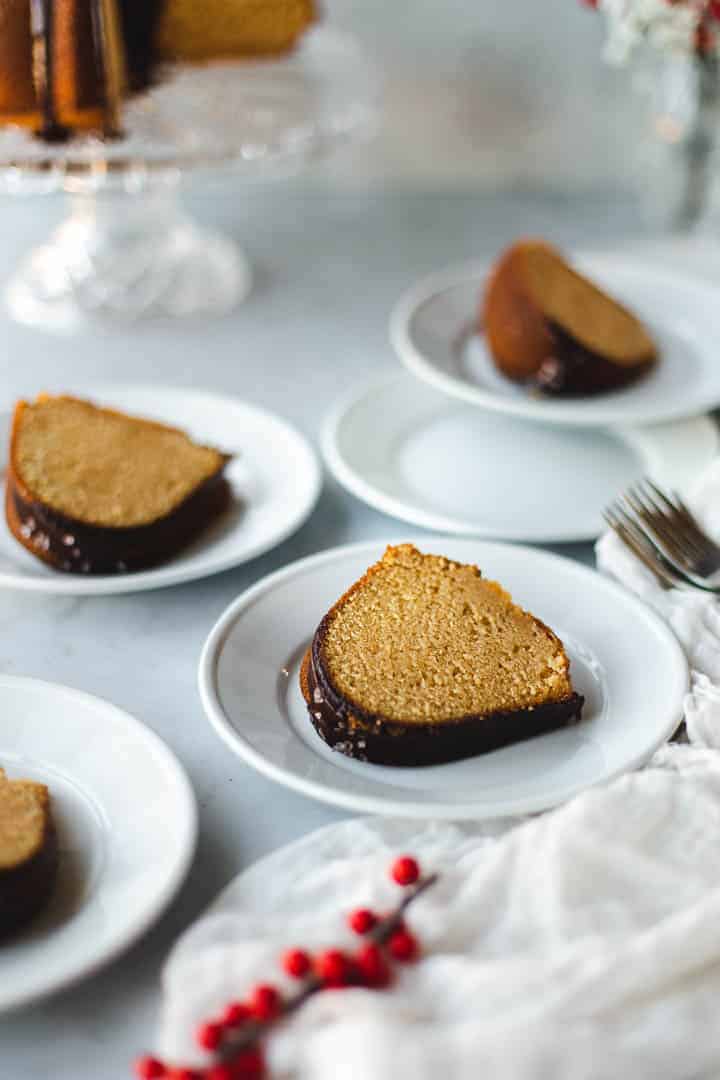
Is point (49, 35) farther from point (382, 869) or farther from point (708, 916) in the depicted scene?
point (708, 916)

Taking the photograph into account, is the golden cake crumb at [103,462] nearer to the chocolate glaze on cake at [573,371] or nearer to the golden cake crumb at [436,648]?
the golden cake crumb at [436,648]

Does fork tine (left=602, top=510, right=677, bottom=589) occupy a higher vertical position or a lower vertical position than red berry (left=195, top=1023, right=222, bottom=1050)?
lower

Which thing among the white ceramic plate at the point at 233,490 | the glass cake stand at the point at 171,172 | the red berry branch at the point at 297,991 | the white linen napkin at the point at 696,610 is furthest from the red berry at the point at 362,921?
the glass cake stand at the point at 171,172

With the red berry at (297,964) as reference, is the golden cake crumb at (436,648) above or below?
above

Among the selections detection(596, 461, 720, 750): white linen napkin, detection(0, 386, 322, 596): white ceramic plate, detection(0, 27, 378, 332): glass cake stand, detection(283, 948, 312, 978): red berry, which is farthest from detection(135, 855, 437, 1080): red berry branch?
detection(0, 27, 378, 332): glass cake stand

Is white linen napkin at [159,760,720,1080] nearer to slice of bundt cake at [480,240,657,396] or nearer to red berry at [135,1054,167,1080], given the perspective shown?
red berry at [135,1054,167,1080]

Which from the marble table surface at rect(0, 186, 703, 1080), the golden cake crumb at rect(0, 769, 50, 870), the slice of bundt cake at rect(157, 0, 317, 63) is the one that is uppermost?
the slice of bundt cake at rect(157, 0, 317, 63)
